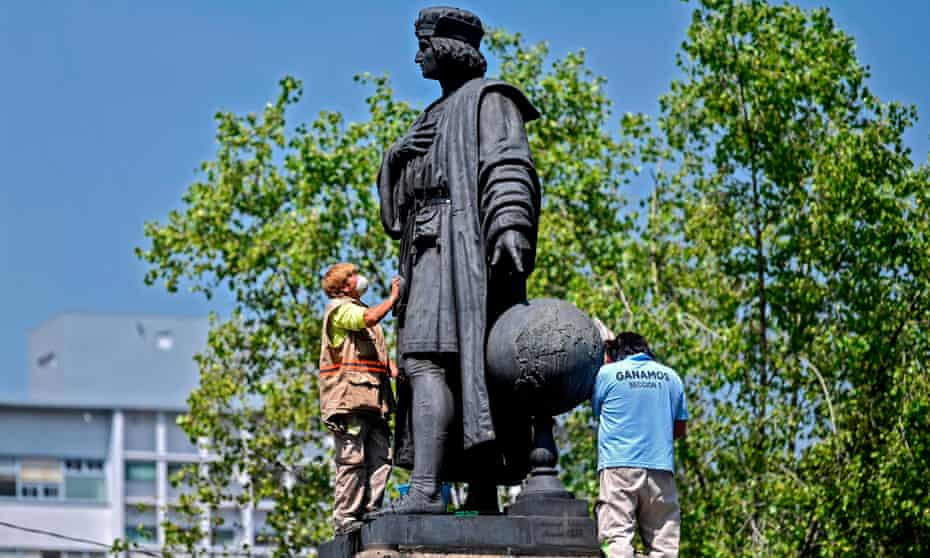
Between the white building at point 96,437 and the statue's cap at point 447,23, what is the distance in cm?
6475

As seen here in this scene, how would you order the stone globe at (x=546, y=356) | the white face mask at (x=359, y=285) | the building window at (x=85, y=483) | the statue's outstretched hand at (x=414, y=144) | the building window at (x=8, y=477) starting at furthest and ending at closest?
the building window at (x=85, y=483), the building window at (x=8, y=477), the white face mask at (x=359, y=285), the statue's outstretched hand at (x=414, y=144), the stone globe at (x=546, y=356)

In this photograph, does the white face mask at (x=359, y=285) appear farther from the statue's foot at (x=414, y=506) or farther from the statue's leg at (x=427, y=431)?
the statue's foot at (x=414, y=506)

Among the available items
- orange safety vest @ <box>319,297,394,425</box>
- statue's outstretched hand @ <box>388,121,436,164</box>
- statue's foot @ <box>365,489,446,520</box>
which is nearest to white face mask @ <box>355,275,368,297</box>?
orange safety vest @ <box>319,297,394,425</box>

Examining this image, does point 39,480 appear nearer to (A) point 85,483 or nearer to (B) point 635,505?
(A) point 85,483

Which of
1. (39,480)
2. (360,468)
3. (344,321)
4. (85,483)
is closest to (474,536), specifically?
(360,468)

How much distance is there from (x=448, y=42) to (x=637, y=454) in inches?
110

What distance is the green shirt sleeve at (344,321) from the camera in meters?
12.7

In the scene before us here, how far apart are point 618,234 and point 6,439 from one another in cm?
6066

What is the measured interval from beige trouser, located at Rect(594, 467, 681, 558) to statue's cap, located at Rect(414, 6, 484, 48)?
9.41ft

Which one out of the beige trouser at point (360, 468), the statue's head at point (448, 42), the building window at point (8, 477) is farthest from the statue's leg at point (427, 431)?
the building window at point (8, 477)

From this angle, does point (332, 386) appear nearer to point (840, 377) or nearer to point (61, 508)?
point (840, 377)

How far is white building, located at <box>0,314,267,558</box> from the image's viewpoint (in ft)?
273

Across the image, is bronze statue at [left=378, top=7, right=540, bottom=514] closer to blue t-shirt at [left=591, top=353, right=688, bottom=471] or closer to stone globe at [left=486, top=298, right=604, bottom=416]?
stone globe at [left=486, top=298, right=604, bottom=416]

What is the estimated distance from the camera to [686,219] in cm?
3002
